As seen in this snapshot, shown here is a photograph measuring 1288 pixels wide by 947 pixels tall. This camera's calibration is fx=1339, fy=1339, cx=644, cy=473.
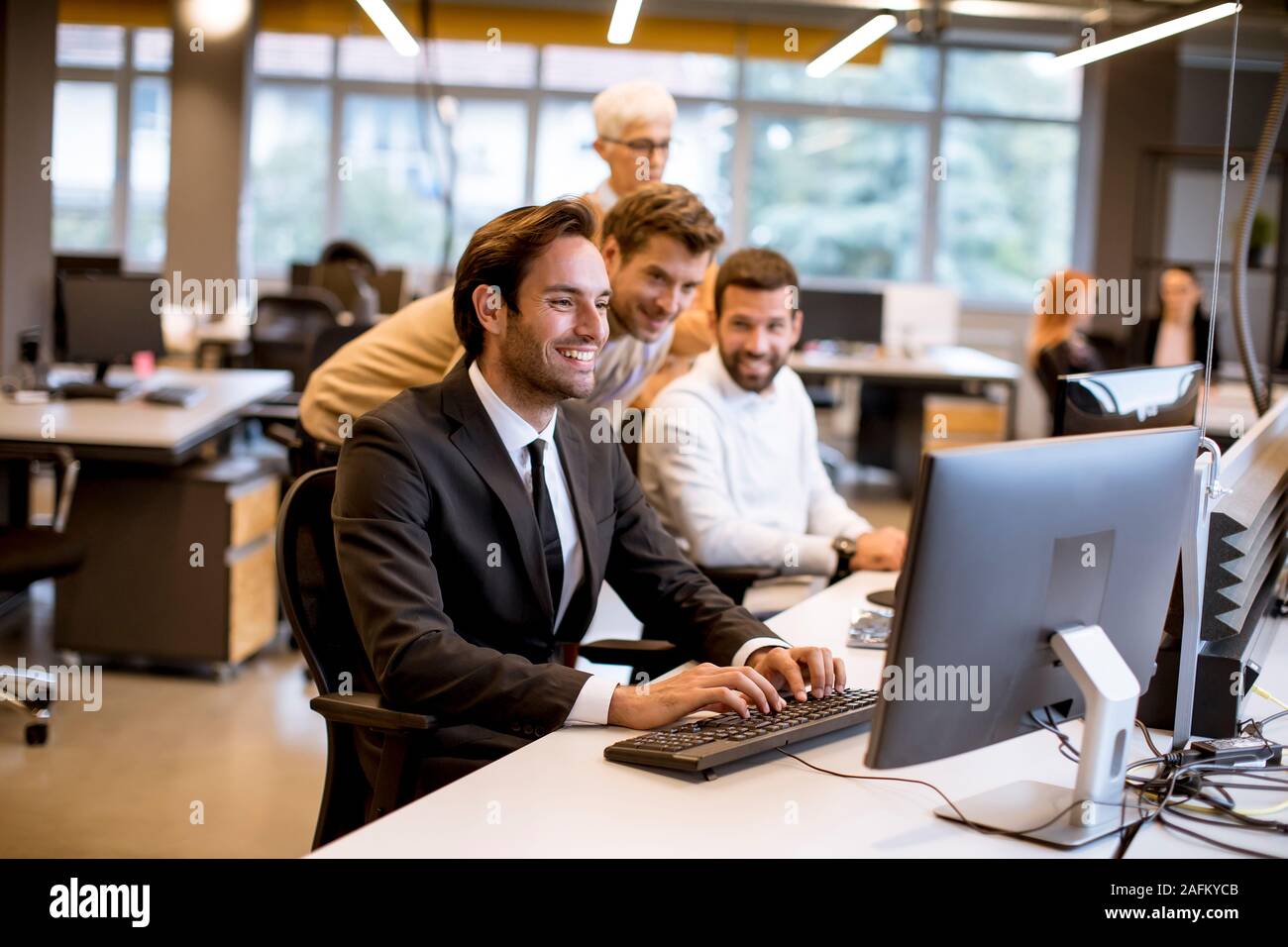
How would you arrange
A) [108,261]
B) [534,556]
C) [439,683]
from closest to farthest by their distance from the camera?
[439,683]
[534,556]
[108,261]

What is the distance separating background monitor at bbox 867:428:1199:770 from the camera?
1.31m

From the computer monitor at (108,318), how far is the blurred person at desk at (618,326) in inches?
88.4

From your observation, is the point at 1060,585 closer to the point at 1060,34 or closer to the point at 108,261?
the point at 108,261

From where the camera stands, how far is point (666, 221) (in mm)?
2719

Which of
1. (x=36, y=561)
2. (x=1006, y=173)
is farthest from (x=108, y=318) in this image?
(x=1006, y=173)

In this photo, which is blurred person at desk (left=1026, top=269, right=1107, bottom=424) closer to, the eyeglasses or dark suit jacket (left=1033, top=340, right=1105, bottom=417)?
dark suit jacket (left=1033, top=340, right=1105, bottom=417)

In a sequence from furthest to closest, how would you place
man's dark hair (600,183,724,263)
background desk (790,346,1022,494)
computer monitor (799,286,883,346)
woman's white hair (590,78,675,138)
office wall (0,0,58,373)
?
computer monitor (799,286,883,346) → background desk (790,346,1022,494) → office wall (0,0,58,373) → woman's white hair (590,78,675,138) → man's dark hair (600,183,724,263)

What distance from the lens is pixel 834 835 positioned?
4.70ft

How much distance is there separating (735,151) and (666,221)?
10249 millimetres

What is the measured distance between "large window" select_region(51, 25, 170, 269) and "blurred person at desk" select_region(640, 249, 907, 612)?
10.5 m

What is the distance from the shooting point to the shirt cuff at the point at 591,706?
5.78 feet

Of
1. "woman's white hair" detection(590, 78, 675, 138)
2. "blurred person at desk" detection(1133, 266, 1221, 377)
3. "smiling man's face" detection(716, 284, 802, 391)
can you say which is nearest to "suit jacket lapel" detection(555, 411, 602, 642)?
"smiling man's face" detection(716, 284, 802, 391)

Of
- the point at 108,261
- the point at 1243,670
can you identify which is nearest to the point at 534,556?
the point at 1243,670
